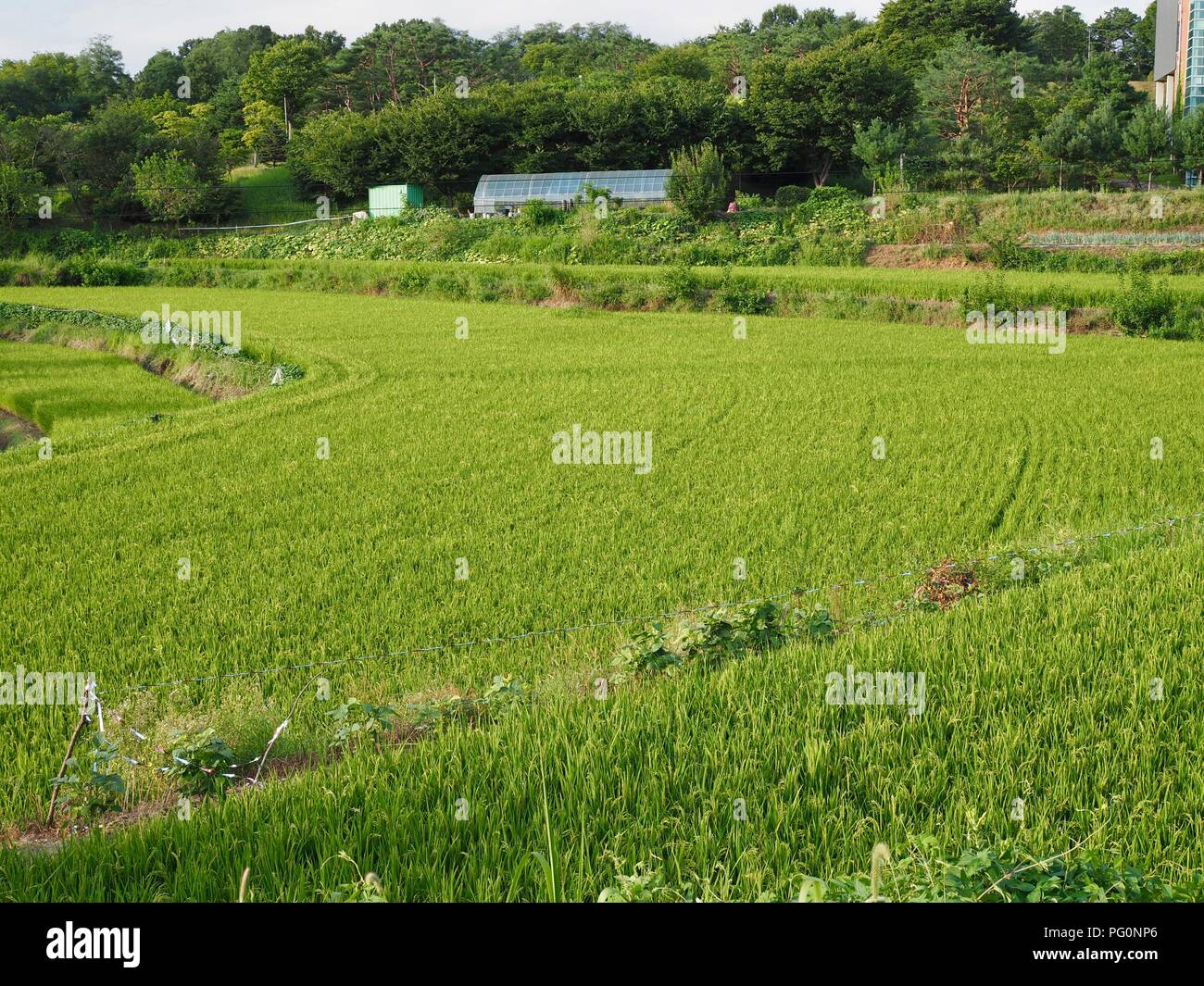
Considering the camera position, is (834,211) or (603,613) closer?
(603,613)

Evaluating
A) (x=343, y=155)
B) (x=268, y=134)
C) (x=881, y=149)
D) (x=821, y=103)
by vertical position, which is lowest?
(x=881, y=149)

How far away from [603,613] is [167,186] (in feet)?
151

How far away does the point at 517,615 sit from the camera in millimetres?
6781

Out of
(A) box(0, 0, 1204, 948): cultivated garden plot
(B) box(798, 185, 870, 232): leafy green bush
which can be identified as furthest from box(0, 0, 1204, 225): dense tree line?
(A) box(0, 0, 1204, 948): cultivated garden plot

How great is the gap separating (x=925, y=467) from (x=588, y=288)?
18986mm

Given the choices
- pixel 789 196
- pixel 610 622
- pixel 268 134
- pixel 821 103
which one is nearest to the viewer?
pixel 610 622

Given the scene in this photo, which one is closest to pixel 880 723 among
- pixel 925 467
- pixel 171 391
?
pixel 925 467

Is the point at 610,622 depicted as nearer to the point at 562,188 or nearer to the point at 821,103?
the point at 562,188

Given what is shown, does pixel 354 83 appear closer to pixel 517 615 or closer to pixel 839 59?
pixel 839 59

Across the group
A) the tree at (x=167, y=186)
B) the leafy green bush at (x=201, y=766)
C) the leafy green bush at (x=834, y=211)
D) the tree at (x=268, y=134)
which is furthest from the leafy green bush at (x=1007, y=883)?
the tree at (x=268, y=134)

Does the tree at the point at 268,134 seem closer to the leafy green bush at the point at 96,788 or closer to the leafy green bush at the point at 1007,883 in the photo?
the leafy green bush at the point at 96,788

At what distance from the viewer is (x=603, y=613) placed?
6852mm

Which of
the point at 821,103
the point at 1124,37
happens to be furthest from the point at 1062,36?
the point at 821,103

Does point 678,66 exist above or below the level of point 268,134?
above
